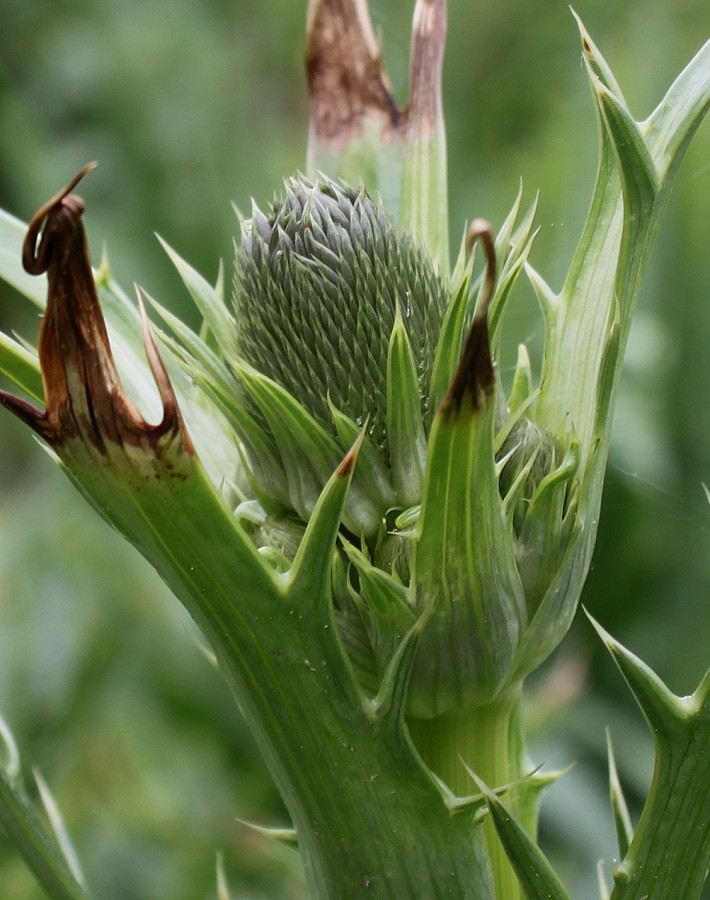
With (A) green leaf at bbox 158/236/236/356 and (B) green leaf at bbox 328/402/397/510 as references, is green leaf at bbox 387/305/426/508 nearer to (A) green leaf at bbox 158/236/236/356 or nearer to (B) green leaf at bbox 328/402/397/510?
(B) green leaf at bbox 328/402/397/510

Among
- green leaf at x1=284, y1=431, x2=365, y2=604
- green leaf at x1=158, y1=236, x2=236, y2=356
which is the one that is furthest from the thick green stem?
green leaf at x1=158, y1=236, x2=236, y2=356

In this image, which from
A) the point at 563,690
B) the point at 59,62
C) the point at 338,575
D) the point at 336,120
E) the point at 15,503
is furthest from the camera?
the point at 59,62

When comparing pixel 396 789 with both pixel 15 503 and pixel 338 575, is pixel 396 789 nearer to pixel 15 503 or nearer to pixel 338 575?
pixel 338 575

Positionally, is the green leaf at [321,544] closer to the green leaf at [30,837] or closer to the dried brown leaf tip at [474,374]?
the dried brown leaf tip at [474,374]

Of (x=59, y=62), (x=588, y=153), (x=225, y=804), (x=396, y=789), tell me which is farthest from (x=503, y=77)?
(x=396, y=789)

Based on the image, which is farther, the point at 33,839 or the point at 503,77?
the point at 503,77

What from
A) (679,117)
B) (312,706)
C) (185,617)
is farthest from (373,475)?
(185,617)

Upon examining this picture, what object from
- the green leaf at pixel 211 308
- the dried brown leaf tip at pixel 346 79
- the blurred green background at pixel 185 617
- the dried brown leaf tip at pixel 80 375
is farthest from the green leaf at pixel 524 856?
the blurred green background at pixel 185 617

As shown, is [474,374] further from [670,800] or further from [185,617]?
[185,617]

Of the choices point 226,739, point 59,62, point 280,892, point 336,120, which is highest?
point 59,62
